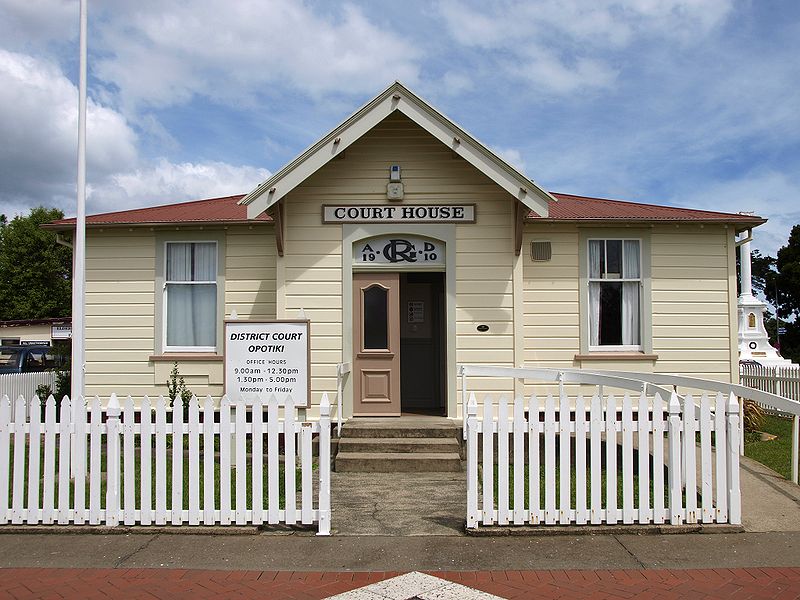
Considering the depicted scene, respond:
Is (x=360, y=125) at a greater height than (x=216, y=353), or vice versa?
(x=360, y=125)

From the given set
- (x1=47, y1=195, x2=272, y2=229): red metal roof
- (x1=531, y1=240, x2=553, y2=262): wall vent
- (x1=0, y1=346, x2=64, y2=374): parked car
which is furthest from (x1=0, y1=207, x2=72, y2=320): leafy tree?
(x1=531, y1=240, x2=553, y2=262): wall vent

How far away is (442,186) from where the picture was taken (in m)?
10.8

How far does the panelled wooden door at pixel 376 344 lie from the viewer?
34.9ft

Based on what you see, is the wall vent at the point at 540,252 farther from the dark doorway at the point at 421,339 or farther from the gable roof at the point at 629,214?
the dark doorway at the point at 421,339

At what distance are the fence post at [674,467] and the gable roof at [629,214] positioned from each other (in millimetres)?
4780

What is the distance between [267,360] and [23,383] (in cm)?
1007

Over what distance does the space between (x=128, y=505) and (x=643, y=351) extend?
8388mm

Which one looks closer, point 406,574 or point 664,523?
point 406,574

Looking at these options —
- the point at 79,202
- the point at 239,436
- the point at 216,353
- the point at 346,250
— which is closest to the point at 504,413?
the point at 239,436

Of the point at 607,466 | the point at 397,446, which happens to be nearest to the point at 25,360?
the point at 397,446

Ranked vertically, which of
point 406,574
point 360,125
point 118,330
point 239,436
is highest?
point 360,125

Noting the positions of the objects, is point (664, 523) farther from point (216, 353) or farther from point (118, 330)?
point (118, 330)

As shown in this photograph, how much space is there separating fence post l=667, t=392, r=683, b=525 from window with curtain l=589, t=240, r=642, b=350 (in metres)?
5.38

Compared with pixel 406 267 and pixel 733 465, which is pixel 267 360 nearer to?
pixel 406 267
